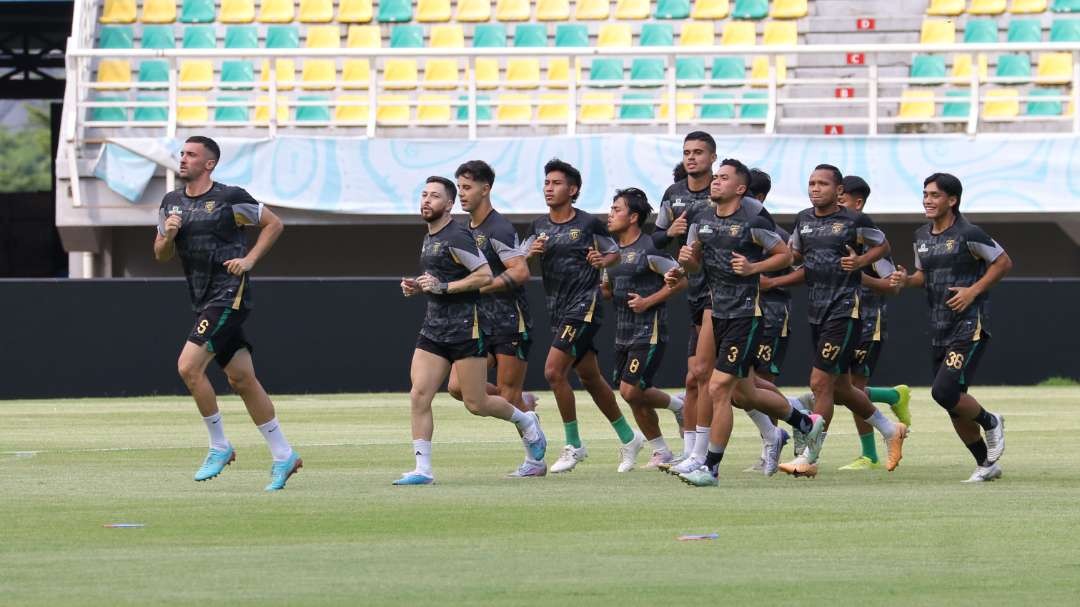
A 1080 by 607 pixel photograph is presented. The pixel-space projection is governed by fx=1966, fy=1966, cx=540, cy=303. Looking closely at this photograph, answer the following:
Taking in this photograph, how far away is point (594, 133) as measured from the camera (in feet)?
89.9

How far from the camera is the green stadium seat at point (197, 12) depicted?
30.2 m

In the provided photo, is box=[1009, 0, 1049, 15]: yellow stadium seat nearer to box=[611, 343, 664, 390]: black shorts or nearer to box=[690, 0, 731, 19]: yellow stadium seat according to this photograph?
box=[690, 0, 731, 19]: yellow stadium seat

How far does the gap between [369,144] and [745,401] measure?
14.6m

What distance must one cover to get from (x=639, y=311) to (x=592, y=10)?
17.0 meters

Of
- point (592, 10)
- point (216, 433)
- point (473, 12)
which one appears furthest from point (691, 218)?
point (473, 12)

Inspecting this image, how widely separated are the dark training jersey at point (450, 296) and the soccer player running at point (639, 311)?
186 cm

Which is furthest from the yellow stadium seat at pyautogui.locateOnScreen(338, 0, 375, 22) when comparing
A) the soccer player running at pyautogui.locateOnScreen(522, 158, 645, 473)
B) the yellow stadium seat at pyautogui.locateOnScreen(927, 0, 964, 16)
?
the soccer player running at pyautogui.locateOnScreen(522, 158, 645, 473)

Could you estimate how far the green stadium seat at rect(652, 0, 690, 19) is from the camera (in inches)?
1180

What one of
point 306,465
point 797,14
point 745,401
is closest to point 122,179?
point 797,14

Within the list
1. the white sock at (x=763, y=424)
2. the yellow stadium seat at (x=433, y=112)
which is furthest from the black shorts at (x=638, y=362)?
the yellow stadium seat at (x=433, y=112)

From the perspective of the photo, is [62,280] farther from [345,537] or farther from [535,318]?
[345,537]

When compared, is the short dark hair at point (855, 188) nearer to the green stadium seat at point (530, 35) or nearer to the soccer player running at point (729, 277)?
the soccer player running at point (729, 277)

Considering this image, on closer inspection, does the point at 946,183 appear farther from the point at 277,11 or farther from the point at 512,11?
the point at 277,11

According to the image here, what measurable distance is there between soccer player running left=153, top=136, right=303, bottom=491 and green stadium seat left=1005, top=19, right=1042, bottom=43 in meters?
19.8
